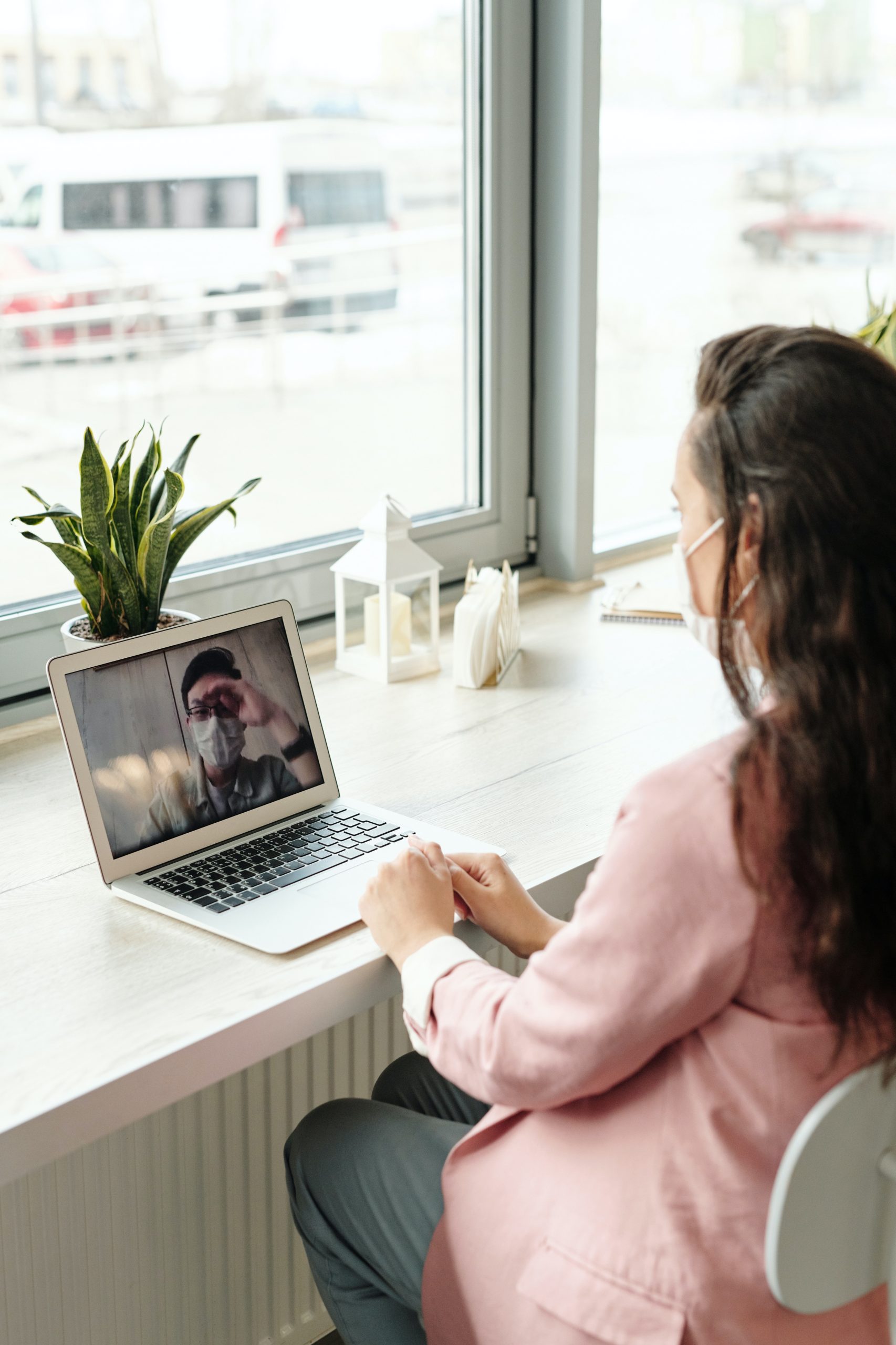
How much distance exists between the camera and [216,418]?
1888 mm

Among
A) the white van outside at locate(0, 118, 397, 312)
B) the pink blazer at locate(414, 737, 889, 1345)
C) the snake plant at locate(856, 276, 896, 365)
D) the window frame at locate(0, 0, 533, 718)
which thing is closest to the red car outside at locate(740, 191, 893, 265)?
the snake plant at locate(856, 276, 896, 365)

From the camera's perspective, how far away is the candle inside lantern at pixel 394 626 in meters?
1.80

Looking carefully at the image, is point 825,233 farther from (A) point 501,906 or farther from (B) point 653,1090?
(B) point 653,1090

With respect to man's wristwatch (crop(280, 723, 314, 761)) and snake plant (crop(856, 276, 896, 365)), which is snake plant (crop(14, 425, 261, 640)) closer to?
man's wristwatch (crop(280, 723, 314, 761))

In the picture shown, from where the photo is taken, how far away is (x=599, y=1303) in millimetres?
897

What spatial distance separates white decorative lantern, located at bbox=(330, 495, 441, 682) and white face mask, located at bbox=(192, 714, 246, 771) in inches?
19.4

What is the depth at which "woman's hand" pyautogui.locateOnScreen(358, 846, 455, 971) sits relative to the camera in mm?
1081

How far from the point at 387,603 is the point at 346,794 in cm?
42

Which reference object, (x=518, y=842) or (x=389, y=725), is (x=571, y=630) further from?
(x=518, y=842)

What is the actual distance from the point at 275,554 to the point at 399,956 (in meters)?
0.99

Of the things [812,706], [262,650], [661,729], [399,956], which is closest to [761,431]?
[812,706]

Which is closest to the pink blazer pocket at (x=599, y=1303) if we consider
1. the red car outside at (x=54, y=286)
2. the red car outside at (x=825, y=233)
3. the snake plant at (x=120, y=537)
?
the snake plant at (x=120, y=537)

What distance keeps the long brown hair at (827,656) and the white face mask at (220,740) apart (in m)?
0.58

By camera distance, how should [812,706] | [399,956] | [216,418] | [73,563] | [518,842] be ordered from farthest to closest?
[216,418]
[73,563]
[518,842]
[399,956]
[812,706]
